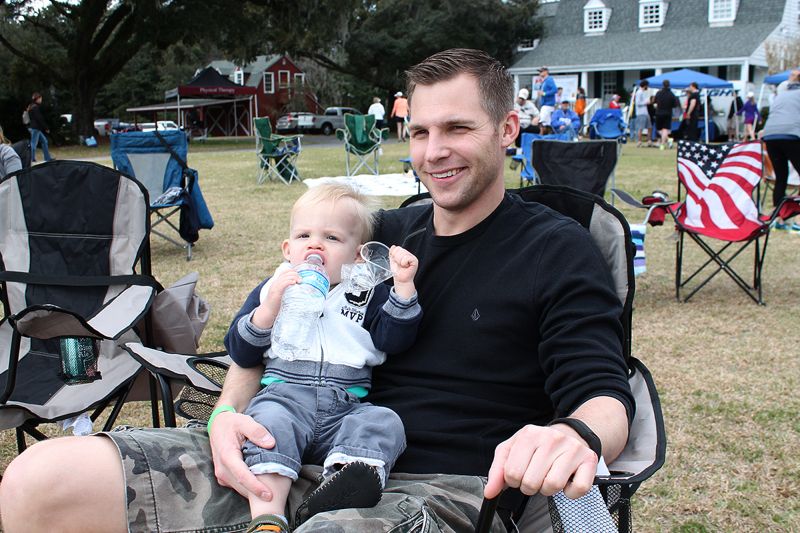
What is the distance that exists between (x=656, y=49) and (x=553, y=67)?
4.81 metres

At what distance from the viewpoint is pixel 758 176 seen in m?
5.64

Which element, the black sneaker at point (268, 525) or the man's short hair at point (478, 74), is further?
the man's short hair at point (478, 74)

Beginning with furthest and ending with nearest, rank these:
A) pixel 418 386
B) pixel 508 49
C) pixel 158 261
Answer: pixel 508 49 → pixel 158 261 → pixel 418 386

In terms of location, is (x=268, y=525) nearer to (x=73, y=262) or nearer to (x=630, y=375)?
(x=630, y=375)

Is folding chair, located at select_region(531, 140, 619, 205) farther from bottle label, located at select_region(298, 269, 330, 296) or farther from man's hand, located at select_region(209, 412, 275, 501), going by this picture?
man's hand, located at select_region(209, 412, 275, 501)

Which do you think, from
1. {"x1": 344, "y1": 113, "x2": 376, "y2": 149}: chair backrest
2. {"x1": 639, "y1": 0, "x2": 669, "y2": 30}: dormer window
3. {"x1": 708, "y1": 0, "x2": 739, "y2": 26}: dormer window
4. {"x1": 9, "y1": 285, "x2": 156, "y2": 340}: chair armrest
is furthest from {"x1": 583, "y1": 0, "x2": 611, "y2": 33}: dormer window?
{"x1": 9, "y1": 285, "x2": 156, "y2": 340}: chair armrest

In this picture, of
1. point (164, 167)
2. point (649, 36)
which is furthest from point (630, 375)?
point (649, 36)

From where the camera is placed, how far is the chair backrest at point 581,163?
21.6 ft

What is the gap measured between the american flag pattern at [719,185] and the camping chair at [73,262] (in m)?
3.93

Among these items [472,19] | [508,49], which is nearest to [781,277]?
[472,19]

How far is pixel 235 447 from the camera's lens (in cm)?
171

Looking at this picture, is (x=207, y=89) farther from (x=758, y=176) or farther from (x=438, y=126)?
(x=438, y=126)

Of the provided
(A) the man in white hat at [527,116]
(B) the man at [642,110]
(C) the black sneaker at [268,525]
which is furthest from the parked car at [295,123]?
(C) the black sneaker at [268,525]

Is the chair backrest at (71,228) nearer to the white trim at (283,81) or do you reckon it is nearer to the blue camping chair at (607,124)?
the blue camping chair at (607,124)
